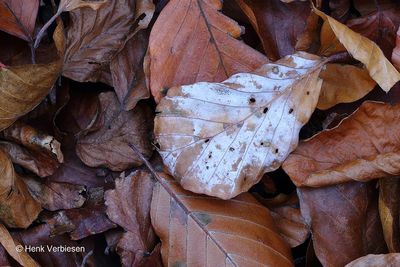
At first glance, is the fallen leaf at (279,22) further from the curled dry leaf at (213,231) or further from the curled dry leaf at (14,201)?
the curled dry leaf at (14,201)

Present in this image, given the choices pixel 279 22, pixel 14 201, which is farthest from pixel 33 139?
pixel 279 22

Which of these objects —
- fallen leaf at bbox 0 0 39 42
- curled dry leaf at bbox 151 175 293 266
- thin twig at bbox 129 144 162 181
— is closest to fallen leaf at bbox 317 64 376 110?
curled dry leaf at bbox 151 175 293 266

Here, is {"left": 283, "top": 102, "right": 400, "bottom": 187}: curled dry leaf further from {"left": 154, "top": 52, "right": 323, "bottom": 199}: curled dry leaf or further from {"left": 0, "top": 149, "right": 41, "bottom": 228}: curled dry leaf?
{"left": 0, "top": 149, "right": 41, "bottom": 228}: curled dry leaf

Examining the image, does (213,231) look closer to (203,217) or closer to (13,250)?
(203,217)

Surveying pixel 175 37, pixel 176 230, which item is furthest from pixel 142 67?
pixel 176 230

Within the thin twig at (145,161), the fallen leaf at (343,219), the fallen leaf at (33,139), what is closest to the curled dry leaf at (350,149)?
the fallen leaf at (343,219)

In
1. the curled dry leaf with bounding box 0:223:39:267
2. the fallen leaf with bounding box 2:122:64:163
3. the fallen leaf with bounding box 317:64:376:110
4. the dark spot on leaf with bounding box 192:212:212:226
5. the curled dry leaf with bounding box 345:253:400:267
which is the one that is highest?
the fallen leaf with bounding box 317:64:376:110
